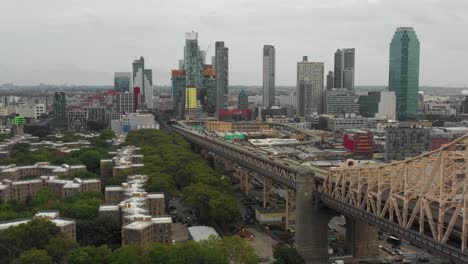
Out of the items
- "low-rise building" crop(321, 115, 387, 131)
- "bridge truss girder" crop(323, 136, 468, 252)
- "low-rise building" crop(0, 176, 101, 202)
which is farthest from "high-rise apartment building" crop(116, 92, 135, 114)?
"bridge truss girder" crop(323, 136, 468, 252)

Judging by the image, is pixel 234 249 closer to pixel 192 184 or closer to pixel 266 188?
pixel 192 184

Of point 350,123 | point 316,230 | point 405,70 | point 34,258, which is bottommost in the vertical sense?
point 316,230

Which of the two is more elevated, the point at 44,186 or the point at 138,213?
the point at 138,213

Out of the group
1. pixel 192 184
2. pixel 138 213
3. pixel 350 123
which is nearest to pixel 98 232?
pixel 138 213

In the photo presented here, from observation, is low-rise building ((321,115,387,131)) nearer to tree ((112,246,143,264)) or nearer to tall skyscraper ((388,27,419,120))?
tall skyscraper ((388,27,419,120))

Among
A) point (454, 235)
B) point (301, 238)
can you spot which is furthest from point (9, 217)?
point (454, 235)

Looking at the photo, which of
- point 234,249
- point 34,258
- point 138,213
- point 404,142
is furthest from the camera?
point 404,142
